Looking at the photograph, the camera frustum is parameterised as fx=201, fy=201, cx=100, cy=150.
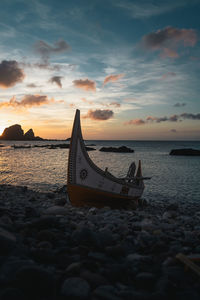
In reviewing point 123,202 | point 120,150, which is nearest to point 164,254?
point 123,202

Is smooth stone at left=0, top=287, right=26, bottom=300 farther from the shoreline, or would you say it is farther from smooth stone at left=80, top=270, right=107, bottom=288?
smooth stone at left=80, top=270, right=107, bottom=288

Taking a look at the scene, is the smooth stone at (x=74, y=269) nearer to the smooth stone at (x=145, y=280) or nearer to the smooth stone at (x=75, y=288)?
the smooth stone at (x=75, y=288)

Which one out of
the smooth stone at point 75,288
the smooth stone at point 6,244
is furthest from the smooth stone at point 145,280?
the smooth stone at point 6,244

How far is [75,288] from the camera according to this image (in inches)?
132

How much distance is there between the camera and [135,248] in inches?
209

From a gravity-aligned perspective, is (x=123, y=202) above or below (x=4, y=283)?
below

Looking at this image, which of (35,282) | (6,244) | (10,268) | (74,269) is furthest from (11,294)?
(6,244)

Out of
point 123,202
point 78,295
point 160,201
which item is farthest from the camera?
point 160,201

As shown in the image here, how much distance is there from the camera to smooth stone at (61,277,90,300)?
323cm

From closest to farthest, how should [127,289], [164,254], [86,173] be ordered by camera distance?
[127,289] → [164,254] → [86,173]

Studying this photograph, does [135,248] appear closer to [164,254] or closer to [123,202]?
[164,254]

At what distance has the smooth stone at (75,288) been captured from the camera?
323cm

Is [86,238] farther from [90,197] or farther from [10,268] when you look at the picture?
[90,197]

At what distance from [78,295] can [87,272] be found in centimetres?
61
